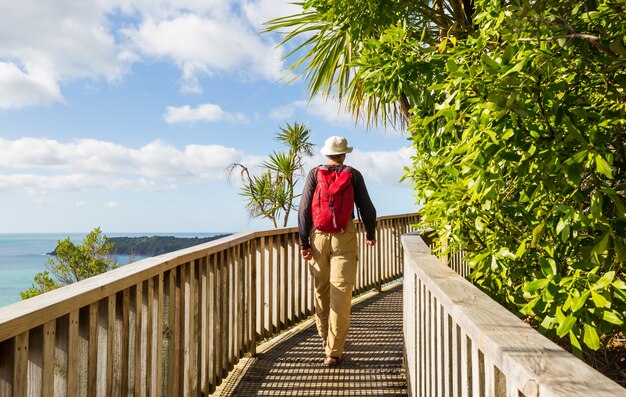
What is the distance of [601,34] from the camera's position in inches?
87.7

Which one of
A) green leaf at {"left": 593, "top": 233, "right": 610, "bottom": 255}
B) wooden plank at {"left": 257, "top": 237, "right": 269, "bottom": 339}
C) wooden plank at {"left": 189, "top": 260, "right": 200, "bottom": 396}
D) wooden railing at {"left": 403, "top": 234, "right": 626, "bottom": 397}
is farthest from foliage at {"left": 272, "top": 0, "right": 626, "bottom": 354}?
wooden plank at {"left": 257, "top": 237, "right": 269, "bottom": 339}

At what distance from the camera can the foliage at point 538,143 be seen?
6.10 ft

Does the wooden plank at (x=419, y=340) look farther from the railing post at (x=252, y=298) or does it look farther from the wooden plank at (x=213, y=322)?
the railing post at (x=252, y=298)

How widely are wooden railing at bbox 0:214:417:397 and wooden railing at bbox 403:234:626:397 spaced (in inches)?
48.3

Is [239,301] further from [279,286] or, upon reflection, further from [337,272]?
[279,286]

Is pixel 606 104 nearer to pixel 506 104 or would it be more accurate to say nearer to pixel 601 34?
pixel 601 34

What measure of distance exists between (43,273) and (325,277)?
48.8 feet

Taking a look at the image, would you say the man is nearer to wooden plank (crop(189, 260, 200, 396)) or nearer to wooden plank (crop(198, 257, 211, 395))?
wooden plank (crop(198, 257, 211, 395))

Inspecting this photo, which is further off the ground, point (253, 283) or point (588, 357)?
point (253, 283)

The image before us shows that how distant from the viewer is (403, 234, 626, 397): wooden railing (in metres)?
0.99

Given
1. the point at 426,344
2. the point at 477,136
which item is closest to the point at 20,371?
the point at 477,136

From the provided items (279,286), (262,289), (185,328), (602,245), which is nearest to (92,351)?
(185,328)

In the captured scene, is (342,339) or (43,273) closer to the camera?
(342,339)

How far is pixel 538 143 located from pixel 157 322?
6.19 ft
